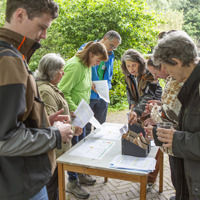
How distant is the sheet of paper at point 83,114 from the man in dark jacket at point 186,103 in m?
1.09

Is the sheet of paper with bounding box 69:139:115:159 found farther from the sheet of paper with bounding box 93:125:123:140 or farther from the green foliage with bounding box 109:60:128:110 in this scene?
the green foliage with bounding box 109:60:128:110

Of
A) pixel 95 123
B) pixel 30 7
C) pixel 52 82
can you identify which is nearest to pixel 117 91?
pixel 95 123

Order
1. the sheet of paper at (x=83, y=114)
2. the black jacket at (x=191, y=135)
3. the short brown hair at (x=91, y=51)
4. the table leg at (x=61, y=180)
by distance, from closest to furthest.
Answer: the black jacket at (x=191, y=135)
the table leg at (x=61, y=180)
the sheet of paper at (x=83, y=114)
the short brown hair at (x=91, y=51)

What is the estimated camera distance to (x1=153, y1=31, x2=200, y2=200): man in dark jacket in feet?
4.94

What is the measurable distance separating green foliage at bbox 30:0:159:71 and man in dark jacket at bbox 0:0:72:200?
715 cm

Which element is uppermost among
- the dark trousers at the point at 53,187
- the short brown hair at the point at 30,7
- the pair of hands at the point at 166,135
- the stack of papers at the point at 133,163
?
the short brown hair at the point at 30,7

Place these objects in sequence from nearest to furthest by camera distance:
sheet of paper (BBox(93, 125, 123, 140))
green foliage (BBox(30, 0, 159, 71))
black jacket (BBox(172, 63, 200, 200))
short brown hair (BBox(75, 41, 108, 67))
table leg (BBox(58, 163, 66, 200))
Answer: black jacket (BBox(172, 63, 200, 200)), table leg (BBox(58, 163, 66, 200)), sheet of paper (BBox(93, 125, 123, 140)), short brown hair (BBox(75, 41, 108, 67)), green foliage (BBox(30, 0, 159, 71))

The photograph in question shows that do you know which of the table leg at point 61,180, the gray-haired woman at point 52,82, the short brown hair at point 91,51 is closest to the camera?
the table leg at point 61,180

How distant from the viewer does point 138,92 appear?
10.8 feet

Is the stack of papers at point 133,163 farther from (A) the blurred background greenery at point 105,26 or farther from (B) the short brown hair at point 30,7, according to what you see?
(A) the blurred background greenery at point 105,26

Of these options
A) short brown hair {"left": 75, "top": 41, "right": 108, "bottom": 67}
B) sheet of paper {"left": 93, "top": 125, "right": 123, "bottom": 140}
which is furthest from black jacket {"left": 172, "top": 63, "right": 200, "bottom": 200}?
short brown hair {"left": 75, "top": 41, "right": 108, "bottom": 67}

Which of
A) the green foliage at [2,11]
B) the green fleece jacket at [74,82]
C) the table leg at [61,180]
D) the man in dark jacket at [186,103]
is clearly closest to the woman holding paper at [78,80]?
the green fleece jacket at [74,82]

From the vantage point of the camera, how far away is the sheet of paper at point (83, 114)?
259 centimetres

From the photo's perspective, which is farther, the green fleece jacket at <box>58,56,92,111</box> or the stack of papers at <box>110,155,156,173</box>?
the green fleece jacket at <box>58,56,92,111</box>
